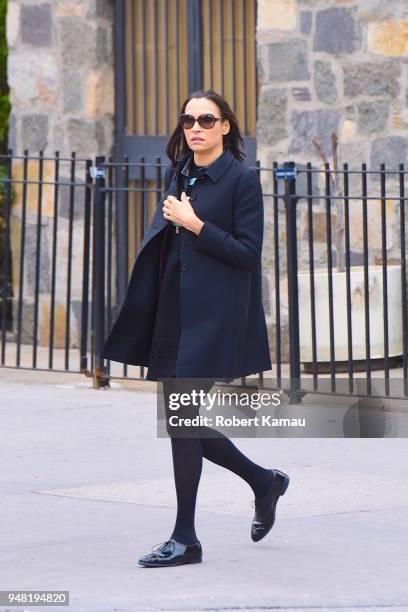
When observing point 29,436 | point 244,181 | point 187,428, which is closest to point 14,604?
point 187,428

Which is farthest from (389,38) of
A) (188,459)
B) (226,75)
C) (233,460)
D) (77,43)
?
(188,459)

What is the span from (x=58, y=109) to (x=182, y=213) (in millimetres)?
7648

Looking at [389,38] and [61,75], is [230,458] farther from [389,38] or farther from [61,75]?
[61,75]

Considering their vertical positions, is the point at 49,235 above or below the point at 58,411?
above

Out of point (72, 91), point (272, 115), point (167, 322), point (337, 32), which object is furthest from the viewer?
point (72, 91)

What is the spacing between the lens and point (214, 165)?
20.7 feet

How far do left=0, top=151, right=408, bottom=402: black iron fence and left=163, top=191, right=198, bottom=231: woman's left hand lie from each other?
384cm

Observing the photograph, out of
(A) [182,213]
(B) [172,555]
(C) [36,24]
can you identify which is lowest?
(B) [172,555]

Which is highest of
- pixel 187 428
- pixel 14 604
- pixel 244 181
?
pixel 244 181

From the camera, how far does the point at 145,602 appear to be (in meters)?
5.57

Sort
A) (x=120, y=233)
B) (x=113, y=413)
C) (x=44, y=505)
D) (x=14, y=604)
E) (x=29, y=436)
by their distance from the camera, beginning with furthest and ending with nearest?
(x=120, y=233), (x=113, y=413), (x=29, y=436), (x=44, y=505), (x=14, y=604)

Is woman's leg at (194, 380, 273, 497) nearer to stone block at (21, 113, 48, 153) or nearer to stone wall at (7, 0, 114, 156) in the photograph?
stone wall at (7, 0, 114, 156)

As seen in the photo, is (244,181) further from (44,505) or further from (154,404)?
(154,404)

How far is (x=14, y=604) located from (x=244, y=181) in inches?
71.1
